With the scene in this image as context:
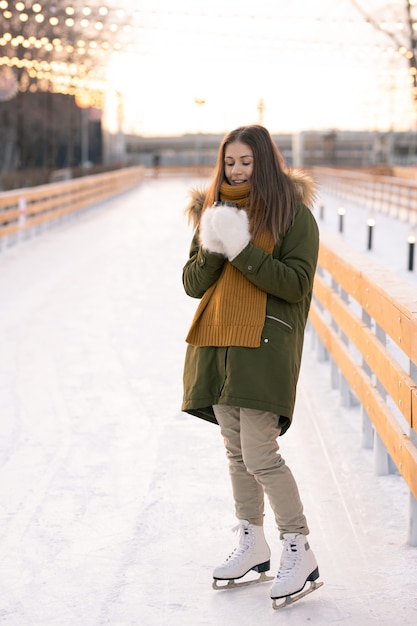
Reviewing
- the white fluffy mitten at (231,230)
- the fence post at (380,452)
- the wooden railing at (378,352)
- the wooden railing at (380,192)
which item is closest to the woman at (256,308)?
the white fluffy mitten at (231,230)

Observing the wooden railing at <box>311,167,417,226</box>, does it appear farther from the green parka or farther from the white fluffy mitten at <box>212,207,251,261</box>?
the white fluffy mitten at <box>212,207,251,261</box>

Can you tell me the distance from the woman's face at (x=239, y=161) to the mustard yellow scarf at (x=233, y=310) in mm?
33

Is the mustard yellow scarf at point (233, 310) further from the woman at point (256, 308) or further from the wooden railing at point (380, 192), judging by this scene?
the wooden railing at point (380, 192)

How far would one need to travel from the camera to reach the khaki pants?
12.8 feet

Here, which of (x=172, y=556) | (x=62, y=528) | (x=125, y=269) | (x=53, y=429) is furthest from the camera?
(x=125, y=269)

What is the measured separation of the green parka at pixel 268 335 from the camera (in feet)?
12.5

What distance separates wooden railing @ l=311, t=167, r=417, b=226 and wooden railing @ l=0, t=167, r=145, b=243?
537 cm

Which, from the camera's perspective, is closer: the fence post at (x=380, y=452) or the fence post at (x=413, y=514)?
the fence post at (x=413, y=514)

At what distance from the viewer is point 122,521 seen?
A: 200 inches

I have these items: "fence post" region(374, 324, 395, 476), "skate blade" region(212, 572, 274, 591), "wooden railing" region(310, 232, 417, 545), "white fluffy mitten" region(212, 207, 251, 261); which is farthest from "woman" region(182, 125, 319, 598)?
"fence post" region(374, 324, 395, 476)

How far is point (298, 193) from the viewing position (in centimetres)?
396

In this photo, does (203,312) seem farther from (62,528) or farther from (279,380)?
(62,528)

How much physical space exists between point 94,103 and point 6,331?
149 ft

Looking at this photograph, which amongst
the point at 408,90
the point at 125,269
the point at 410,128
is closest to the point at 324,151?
the point at 410,128
